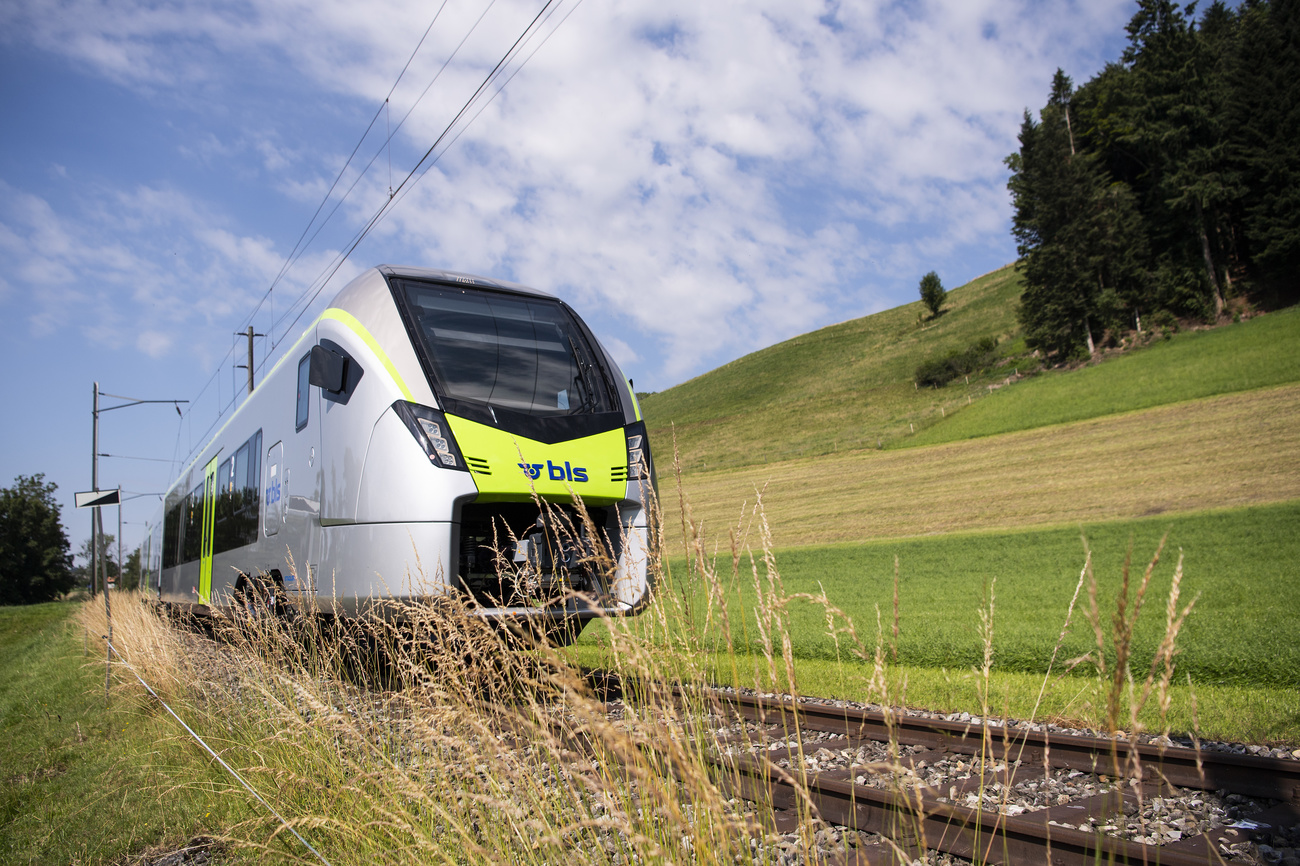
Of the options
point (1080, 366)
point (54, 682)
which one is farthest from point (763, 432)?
point (54, 682)

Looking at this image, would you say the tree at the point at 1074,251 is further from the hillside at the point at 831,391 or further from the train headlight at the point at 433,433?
the train headlight at the point at 433,433

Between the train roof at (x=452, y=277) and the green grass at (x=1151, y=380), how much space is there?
1293 inches

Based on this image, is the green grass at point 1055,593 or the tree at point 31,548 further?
the tree at point 31,548

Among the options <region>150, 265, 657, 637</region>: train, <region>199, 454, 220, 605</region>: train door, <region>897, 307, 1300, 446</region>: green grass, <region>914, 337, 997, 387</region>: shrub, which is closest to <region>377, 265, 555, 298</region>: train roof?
<region>150, 265, 657, 637</region>: train

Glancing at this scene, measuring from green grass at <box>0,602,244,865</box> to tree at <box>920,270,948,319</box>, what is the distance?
281 feet

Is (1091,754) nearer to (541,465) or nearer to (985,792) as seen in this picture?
(985,792)

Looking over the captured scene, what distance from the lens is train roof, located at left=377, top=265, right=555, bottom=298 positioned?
271 inches

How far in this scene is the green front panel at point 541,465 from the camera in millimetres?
5688

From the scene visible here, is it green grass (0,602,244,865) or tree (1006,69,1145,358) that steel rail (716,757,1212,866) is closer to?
green grass (0,602,244,865)

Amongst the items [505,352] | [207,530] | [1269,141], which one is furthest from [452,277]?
[1269,141]

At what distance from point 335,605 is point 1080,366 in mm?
50439

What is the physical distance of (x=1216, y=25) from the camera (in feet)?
182

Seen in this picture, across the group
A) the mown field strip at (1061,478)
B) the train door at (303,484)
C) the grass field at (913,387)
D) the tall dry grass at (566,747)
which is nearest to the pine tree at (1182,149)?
the grass field at (913,387)

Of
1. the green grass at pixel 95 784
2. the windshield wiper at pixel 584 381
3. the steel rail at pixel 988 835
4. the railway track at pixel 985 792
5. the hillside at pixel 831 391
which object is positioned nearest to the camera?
the railway track at pixel 985 792
